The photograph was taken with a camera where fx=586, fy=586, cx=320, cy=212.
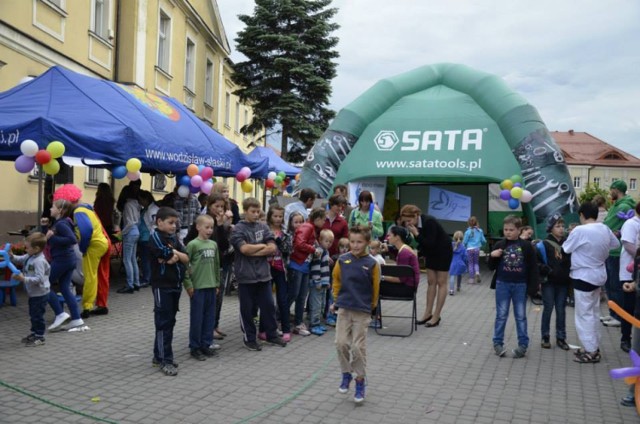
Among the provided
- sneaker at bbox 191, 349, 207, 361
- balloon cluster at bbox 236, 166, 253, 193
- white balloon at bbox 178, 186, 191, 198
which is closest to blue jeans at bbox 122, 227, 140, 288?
white balloon at bbox 178, 186, 191, 198

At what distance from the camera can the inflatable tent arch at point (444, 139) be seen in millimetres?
14117

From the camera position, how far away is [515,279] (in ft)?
22.0

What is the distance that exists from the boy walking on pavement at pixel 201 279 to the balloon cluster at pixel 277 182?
8.40 m

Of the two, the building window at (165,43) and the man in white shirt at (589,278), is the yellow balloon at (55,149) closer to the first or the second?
the man in white shirt at (589,278)

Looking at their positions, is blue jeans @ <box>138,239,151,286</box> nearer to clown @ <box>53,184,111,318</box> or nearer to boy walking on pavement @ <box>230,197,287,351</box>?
clown @ <box>53,184,111,318</box>

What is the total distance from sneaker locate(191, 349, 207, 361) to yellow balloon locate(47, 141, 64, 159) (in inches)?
149

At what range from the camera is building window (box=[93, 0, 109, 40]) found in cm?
1705

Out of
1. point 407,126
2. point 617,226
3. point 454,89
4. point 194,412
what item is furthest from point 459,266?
point 194,412

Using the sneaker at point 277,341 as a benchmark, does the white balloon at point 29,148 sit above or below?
above

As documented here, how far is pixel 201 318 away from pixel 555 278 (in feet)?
13.8

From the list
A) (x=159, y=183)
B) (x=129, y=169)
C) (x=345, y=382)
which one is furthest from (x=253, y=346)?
(x=159, y=183)

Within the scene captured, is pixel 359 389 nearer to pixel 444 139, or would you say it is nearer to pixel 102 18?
pixel 444 139

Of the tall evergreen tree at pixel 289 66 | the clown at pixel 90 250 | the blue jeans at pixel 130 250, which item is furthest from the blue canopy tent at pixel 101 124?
the tall evergreen tree at pixel 289 66

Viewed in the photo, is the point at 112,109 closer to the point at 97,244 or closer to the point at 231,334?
the point at 97,244
